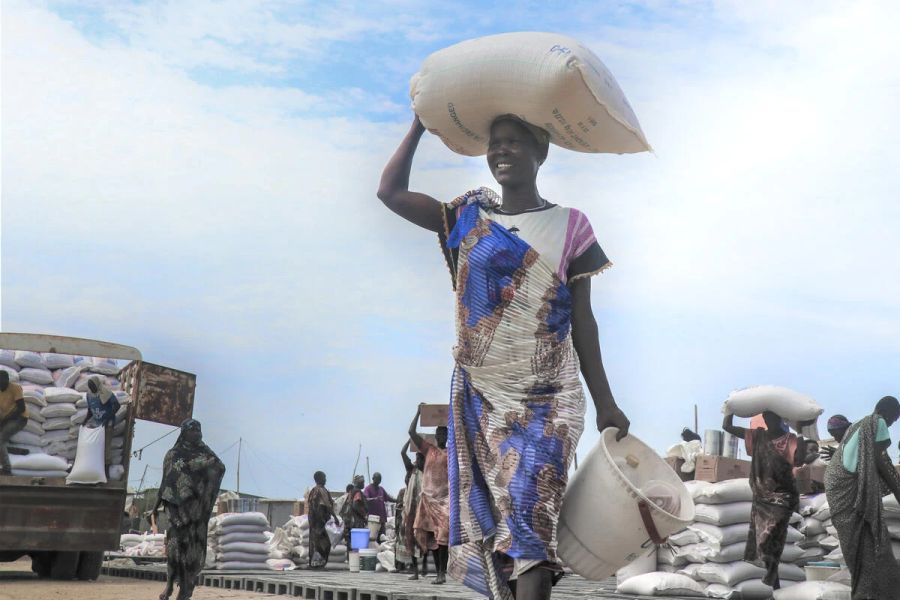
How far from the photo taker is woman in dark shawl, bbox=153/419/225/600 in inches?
376

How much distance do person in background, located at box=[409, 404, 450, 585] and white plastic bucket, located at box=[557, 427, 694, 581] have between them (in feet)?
27.9

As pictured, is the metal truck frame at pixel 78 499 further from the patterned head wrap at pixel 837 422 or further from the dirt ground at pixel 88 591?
the patterned head wrap at pixel 837 422

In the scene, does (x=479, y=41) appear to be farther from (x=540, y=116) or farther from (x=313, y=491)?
(x=313, y=491)

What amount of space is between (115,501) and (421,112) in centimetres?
981

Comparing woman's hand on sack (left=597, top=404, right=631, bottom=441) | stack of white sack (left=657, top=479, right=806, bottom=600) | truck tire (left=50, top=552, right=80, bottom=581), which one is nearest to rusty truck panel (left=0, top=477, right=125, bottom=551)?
truck tire (left=50, top=552, right=80, bottom=581)

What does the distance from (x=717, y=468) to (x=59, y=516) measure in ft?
22.3

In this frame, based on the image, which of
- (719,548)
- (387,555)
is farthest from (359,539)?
(719,548)

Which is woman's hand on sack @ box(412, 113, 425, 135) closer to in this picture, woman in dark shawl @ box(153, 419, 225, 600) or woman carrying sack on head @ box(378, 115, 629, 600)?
woman carrying sack on head @ box(378, 115, 629, 600)

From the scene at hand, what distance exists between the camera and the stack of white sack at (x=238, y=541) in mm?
16812

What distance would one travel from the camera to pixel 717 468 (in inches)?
413

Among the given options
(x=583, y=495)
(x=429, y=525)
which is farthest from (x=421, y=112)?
(x=429, y=525)

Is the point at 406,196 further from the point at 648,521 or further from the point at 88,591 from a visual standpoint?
the point at 88,591

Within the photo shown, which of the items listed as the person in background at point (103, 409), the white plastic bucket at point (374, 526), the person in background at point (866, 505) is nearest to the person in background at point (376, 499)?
the white plastic bucket at point (374, 526)

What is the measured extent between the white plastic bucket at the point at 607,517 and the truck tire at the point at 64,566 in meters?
11.0
